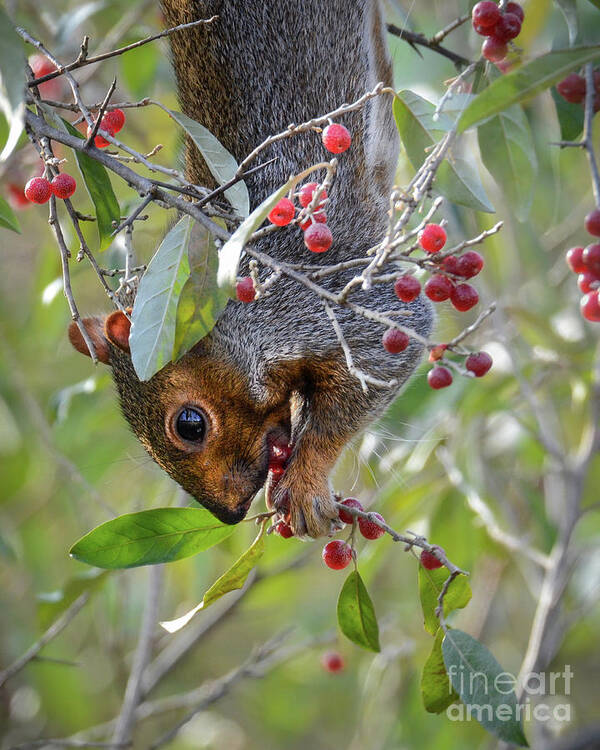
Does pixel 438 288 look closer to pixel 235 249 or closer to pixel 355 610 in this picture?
pixel 235 249

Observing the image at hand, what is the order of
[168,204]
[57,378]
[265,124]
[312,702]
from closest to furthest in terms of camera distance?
[168,204] < [265,124] < [312,702] < [57,378]

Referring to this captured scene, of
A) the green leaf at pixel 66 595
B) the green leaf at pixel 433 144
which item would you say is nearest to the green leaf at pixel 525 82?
the green leaf at pixel 433 144

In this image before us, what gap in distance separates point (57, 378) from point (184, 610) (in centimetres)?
140

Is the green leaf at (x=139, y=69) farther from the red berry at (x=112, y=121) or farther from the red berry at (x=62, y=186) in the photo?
the red berry at (x=62, y=186)

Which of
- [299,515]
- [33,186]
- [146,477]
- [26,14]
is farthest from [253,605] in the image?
[26,14]

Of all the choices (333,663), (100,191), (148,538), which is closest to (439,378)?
(148,538)

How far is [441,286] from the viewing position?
1650mm

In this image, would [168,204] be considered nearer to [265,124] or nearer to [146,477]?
[265,124]

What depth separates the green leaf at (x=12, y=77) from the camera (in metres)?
1.20

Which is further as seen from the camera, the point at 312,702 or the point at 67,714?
the point at 312,702

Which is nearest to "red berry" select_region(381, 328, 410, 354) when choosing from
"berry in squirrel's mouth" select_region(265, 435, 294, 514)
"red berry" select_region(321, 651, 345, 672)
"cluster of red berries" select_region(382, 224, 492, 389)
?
"cluster of red berries" select_region(382, 224, 492, 389)

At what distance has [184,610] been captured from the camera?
3436mm

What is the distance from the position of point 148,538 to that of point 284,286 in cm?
99

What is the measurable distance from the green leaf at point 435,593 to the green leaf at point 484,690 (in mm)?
90
